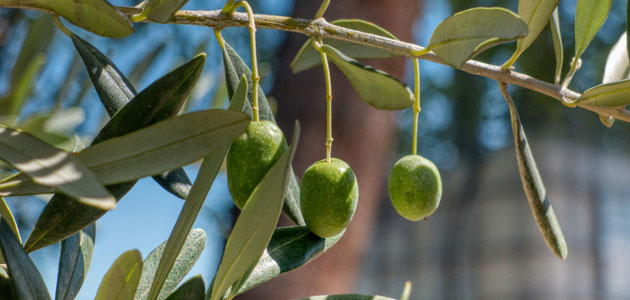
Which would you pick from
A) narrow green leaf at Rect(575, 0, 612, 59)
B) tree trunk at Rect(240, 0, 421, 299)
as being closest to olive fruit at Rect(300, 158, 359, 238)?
narrow green leaf at Rect(575, 0, 612, 59)

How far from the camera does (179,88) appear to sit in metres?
0.38

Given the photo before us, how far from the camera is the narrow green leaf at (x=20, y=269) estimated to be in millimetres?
333

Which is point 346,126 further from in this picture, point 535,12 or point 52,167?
point 52,167

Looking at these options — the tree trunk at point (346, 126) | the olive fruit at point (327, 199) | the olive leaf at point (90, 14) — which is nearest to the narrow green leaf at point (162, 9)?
the olive leaf at point (90, 14)

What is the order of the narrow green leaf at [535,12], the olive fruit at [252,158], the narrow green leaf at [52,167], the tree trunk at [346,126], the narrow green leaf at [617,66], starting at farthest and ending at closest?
the tree trunk at [346,126] < the narrow green leaf at [617,66] < the narrow green leaf at [535,12] < the olive fruit at [252,158] < the narrow green leaf at [52,167]

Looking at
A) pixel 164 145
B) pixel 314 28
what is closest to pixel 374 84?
pixel 314 28

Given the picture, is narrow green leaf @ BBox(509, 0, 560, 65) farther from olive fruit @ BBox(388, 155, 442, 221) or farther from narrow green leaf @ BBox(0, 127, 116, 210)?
narrow green leaf @ BBox(0, 127, 116, 210)

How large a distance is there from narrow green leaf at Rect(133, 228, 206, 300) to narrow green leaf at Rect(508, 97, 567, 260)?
0.27 m

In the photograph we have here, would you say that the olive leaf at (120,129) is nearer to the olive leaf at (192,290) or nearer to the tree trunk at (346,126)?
the olive leaf at (192,290)

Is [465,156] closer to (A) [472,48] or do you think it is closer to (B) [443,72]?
(B) [443,72]

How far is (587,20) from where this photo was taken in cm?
52

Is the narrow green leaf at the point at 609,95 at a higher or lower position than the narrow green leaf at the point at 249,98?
higher

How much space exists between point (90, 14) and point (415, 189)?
0.26m

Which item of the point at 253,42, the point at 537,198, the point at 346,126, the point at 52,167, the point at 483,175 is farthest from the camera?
the point at 483,175
